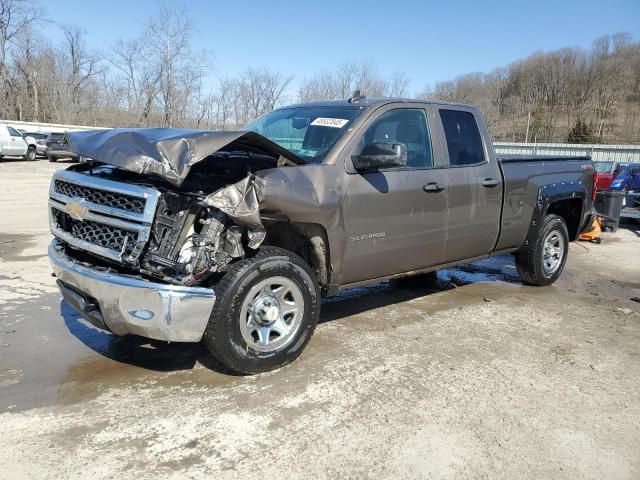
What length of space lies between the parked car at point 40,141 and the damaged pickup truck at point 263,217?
2860 centimetres

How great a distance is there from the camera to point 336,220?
4.14 meters

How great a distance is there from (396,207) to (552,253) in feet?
10.4

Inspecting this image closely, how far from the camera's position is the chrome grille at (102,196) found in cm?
349

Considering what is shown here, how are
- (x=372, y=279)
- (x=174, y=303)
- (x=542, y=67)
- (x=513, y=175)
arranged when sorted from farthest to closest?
(x=542, y=67), (x=513, y=175), (x=372, y=279), (x=174, y=303)

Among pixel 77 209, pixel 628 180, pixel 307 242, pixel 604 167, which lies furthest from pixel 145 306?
pixel 604 167

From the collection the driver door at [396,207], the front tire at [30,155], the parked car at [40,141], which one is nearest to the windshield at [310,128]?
the driver door at [396,207]

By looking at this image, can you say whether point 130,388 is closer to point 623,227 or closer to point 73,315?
point 73,315

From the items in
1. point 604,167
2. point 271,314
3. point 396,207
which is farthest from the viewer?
point 604,167

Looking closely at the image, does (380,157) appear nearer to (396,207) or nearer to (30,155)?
(396,207)

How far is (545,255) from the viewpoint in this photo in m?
6.69

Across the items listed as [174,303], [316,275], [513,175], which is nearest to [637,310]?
[513,175]

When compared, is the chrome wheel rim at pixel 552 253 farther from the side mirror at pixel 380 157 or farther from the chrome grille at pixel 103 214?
the chrome grille at pixel 103 214

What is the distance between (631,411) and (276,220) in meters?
2.68

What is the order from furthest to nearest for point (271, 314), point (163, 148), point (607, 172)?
point (607, 172)
point (271, 314)
point (163, 148)
